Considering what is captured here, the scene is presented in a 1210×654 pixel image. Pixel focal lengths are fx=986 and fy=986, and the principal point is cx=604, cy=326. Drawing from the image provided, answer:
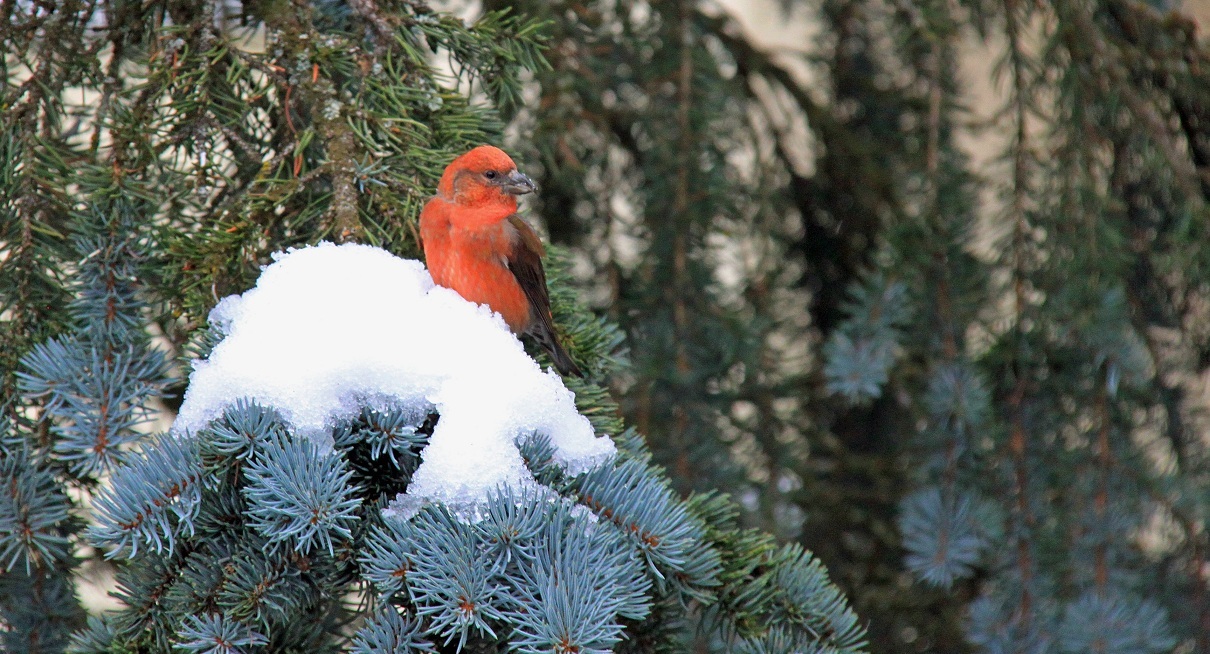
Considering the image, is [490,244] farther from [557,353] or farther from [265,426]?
[265,426]

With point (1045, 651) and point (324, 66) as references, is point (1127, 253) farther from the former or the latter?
point (324, 66)

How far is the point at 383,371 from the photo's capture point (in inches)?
54.6

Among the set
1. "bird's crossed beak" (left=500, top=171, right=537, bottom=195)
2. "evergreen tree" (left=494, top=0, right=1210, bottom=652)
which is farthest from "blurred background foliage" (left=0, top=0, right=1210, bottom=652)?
"bird's crossed beak" (left=500, top=171, right=537, bottom=195)

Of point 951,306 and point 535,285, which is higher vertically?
point 535,285

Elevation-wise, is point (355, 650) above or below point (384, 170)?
below

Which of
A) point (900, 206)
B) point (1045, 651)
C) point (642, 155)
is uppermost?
point (642, 155)

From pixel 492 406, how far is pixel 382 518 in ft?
0.71

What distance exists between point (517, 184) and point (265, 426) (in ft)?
3.20

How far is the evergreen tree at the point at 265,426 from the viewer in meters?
1.24

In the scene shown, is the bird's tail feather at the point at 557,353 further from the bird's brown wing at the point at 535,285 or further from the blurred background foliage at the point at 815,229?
the blurred background foliage at the point at 815,229

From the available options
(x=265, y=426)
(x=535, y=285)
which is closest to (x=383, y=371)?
(x=265, y=426)

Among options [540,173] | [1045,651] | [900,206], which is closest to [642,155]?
[540,173]

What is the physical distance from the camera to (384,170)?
5.70ft

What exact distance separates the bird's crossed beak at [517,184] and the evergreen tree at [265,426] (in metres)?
0.14
